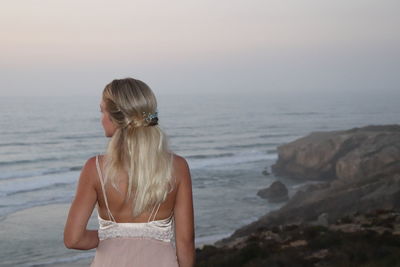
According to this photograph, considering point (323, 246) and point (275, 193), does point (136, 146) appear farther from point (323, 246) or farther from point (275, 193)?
point (275, 193)

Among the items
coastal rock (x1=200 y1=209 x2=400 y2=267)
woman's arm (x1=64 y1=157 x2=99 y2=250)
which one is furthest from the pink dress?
coastal rock (x1=200 y1=209 x2=400 y2=267)

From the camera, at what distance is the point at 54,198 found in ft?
121

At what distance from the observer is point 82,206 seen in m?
2.90

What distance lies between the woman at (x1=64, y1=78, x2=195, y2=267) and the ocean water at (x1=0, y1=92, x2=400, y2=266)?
0.64 m

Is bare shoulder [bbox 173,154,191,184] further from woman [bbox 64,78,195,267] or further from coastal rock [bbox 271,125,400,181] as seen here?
coastal rock [bbox 271,125,400,181]

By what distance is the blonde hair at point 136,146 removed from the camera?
2.87 metres

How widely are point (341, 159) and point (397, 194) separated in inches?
756

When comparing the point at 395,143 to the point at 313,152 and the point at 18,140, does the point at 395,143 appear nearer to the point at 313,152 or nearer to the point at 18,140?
the point at 313,152

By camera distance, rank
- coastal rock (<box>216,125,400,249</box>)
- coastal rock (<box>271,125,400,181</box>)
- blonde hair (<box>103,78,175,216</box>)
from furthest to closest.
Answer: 1. coastal rock (<box>271,125,400,181</box>)
2. coastal rock (<box>216,125,400,249</box>)
3. blonde hair (<box>103,78,175,216</box>)

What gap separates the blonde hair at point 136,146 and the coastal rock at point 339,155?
1407 inches

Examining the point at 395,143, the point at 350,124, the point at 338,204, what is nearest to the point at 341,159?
the point at 395,143

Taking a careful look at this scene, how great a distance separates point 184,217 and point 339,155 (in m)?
43.9

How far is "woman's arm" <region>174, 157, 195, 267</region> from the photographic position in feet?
10.1

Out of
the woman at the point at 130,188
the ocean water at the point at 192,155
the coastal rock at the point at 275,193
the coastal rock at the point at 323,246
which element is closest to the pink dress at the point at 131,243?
the woman at the point at 130,188
